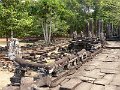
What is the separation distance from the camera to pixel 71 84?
8.44 metres

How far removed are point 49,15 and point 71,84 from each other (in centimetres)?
2934

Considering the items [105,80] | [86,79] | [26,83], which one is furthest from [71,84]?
[26,83]

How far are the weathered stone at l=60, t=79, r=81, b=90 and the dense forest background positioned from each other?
18.3 meters

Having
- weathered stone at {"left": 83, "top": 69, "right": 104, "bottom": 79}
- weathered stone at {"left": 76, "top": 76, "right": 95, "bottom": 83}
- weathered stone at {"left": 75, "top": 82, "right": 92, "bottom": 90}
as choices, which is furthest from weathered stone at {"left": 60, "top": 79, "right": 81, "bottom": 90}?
weathered stone at {"left": 83, "top": 69, "right": 104, "bottom": 79}

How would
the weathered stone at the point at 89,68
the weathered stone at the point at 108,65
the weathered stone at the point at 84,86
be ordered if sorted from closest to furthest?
the weathered stone at the point at 84,86
the weathered stone at the point at 89,68
the weathered stone at the point at 108,65

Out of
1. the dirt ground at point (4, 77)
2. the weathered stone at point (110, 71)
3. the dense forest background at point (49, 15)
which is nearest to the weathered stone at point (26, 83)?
the weathered stone at point (110, 71)

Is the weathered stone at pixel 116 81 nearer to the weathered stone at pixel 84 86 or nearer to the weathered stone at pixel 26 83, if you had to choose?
the weathered stone at pixel 84 86

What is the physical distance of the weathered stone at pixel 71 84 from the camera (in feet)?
25.5

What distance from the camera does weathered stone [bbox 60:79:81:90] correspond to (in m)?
7.77

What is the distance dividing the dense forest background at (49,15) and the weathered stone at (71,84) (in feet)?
59.9

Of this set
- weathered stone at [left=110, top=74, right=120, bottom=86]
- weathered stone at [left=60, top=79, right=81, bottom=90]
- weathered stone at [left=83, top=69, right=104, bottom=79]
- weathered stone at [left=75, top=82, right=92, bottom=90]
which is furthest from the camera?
weathered stone at [left=83, top=69, right=104, bottom=79]

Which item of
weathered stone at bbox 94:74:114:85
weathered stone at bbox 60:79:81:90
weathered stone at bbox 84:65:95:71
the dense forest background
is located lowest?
weathered stone at bbox 94:74:114:85

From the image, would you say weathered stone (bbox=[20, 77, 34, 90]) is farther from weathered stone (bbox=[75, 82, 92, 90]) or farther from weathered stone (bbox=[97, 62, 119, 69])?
weathered stone (bbox=[97, 62, 119, 69])

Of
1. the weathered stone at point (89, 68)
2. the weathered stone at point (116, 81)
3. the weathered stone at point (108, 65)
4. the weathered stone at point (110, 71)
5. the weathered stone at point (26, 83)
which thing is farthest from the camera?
the weathered stone at point (108, 65)
